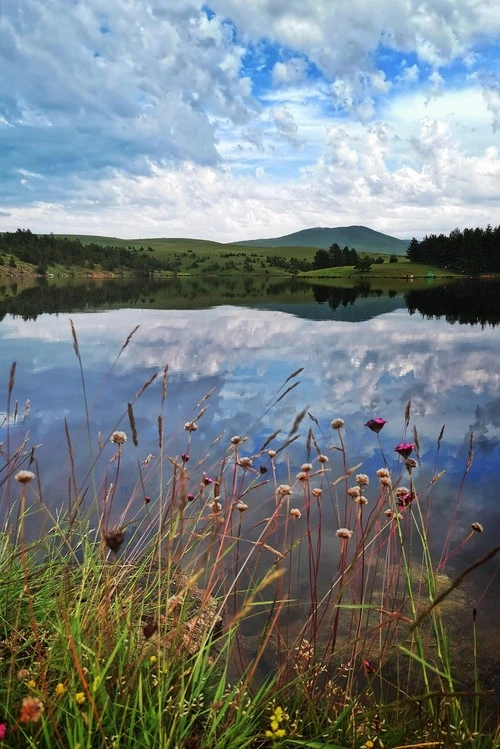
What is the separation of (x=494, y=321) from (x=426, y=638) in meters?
33.6

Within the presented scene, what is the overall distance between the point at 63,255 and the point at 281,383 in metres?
150

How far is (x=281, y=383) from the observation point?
55.6 ft

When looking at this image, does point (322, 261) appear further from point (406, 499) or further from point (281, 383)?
point (406, 499)

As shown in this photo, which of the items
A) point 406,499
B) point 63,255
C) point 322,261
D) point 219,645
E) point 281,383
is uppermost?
point 322,261

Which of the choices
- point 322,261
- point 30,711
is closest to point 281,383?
point 30,711

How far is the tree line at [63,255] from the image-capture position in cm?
14288

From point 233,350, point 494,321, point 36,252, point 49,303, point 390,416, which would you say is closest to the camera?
point 390,416

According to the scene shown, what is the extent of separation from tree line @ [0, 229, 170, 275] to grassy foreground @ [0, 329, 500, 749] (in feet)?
474

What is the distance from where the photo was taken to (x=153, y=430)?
11688 mm

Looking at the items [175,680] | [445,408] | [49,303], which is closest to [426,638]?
[175,680]

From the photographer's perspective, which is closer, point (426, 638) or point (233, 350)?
point (426, 638)

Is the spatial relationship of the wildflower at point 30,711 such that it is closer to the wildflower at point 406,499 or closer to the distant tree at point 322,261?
the wildflower at point 406,499

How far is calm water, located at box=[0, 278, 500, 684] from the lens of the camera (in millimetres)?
9555

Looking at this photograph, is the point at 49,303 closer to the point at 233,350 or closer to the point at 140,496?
the point at 233,350
